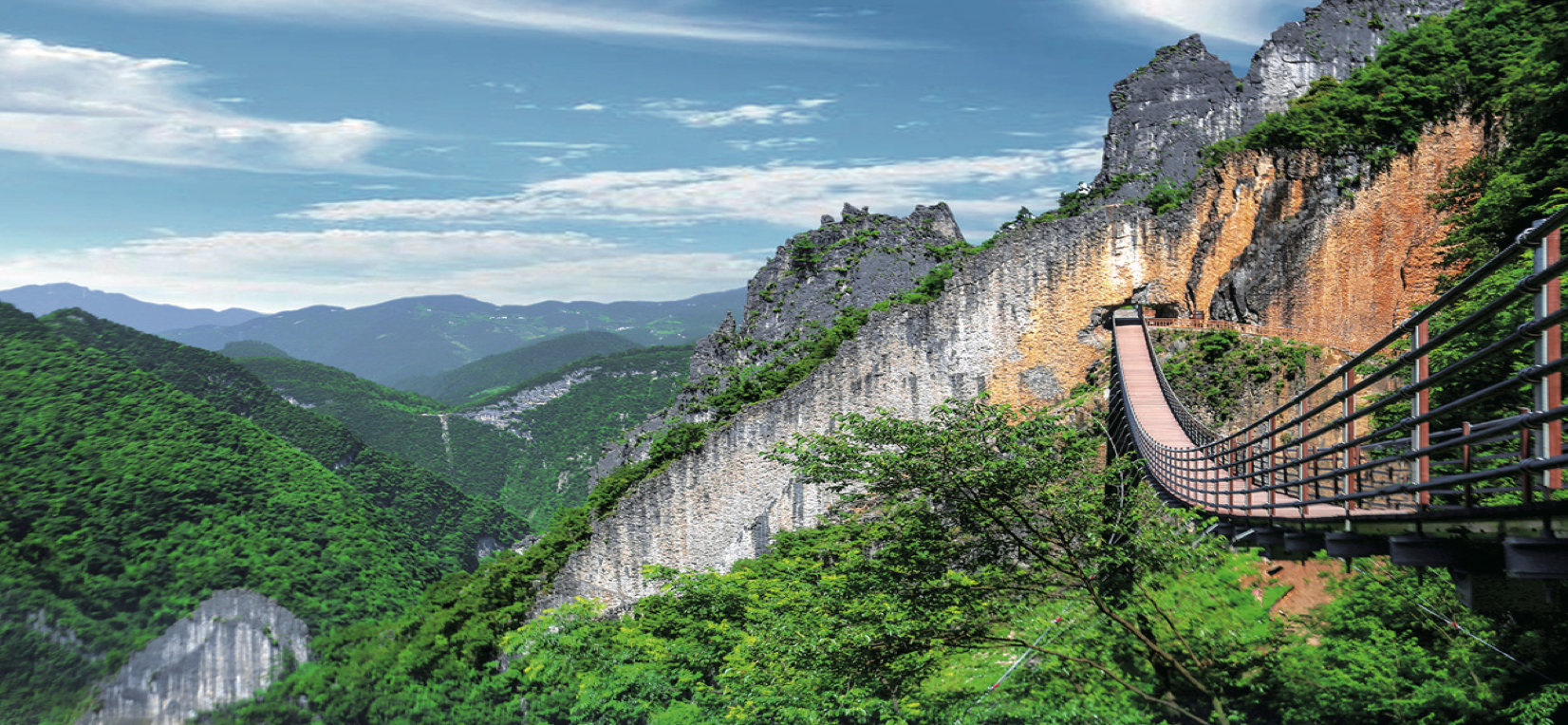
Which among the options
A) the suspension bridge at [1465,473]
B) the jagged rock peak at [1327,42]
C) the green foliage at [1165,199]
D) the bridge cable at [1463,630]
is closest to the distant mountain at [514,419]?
the jagged rock peak at [1327,42]

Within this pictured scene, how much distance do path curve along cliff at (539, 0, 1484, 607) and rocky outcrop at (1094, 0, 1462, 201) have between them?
2964 cm

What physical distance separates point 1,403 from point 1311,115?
7718 centimetres

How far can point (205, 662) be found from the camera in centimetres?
4403

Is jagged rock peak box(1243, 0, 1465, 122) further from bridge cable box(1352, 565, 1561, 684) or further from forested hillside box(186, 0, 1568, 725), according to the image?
bridge cable box(1352, 565, 1561, 684)

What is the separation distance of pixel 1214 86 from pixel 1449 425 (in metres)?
57.0

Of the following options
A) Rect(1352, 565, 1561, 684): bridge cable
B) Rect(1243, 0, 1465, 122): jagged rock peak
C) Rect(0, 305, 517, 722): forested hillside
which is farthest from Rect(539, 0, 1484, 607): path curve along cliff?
Rect(1243, 0, 1465, 122): jagged rock peak

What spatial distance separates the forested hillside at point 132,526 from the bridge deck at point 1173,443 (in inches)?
1640

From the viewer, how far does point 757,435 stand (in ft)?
74.3

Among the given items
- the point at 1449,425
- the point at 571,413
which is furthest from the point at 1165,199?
the point at 571,413

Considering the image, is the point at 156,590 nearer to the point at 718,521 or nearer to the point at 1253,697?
the point at 718,521

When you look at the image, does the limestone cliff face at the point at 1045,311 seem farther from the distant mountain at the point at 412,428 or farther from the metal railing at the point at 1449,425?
the distant mountain at the point at 412,428

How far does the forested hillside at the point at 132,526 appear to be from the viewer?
45.9m

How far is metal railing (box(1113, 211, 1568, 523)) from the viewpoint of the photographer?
10.4ft

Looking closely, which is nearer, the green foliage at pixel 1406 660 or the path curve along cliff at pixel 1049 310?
the green foliage at pixel 1406 660
